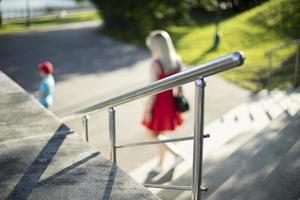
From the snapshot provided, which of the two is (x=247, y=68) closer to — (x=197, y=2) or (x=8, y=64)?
(x=197, y=2)

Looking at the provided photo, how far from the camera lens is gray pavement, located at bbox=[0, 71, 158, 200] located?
6.87 feet

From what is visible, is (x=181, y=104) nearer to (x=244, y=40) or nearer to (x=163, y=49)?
(x=163, y=49)

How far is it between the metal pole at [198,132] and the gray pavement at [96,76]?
335 cm

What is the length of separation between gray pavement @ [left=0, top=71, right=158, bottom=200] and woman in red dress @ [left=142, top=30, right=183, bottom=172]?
6.51 feet

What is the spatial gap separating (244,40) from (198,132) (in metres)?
9.93

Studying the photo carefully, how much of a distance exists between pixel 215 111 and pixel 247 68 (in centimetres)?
325

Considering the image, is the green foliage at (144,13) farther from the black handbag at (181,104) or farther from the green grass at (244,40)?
the black handbag at (181,104)

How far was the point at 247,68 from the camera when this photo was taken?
35.7 ft

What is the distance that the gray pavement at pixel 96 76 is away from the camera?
734 centimetres

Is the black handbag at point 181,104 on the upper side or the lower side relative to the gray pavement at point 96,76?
upper

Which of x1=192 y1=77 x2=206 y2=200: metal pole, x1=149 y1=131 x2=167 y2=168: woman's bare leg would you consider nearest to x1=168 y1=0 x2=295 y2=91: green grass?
x1=149 y1=131 x2=167 y2=168: woman's bare leg

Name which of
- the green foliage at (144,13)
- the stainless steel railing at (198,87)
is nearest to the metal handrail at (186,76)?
the stainless steel railing at (198,87)

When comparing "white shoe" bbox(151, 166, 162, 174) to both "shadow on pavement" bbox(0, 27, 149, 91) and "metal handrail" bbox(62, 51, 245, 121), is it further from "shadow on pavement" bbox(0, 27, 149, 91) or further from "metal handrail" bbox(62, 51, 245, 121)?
"shadow on pavement" bbox(0, 27, 149, 91)

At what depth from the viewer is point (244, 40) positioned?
11.6 meters
